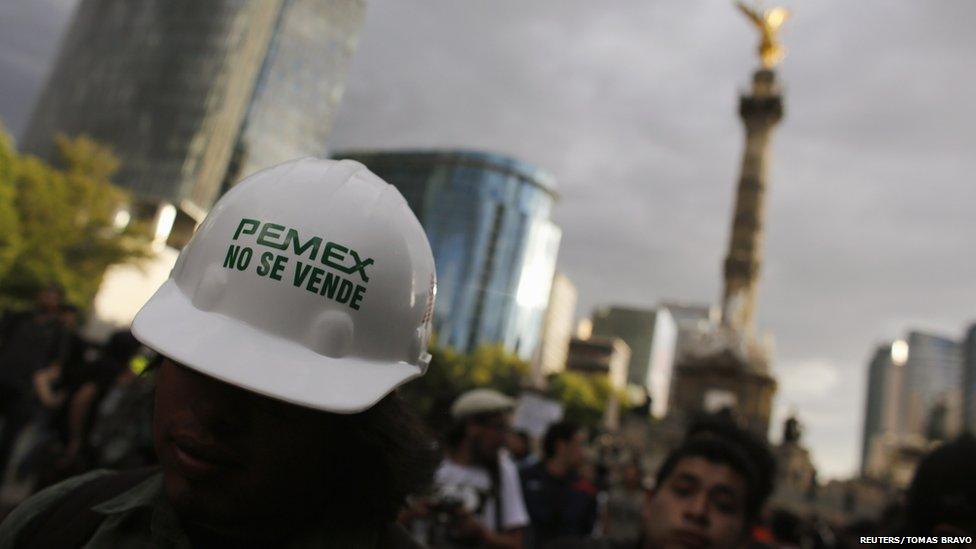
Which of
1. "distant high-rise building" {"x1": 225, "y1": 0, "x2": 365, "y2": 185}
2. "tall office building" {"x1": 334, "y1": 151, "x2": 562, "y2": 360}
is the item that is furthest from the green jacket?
"tall office building" {"x1": 334, "y1": 151, "x2": 562, "y2": 360}

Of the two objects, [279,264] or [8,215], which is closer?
[279,264]

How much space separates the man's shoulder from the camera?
1272 mm

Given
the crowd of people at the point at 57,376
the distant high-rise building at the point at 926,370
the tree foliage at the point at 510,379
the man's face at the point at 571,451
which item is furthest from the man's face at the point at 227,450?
the distant high-rise building at the point at 926,370

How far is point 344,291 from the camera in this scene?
1322 mm

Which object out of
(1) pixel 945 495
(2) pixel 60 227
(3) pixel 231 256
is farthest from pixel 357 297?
(2) pixel 60 227

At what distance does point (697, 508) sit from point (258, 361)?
1.86 m

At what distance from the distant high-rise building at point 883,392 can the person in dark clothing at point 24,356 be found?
6089 inches

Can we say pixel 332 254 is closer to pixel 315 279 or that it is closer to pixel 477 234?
pixel 315 279

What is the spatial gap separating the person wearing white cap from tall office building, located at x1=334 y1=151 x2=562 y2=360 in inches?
3028

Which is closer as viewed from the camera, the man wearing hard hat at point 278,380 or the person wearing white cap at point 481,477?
the man wearing hard hat at point 278,380

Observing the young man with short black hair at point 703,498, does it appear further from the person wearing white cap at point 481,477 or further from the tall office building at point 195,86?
the tall office building at point 195,86

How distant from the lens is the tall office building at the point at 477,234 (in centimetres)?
8306

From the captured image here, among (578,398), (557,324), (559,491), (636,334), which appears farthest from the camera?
(636,334)

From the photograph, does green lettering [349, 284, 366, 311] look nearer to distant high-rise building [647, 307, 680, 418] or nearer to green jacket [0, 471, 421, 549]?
green jacket [0, 471, 421, 549]
